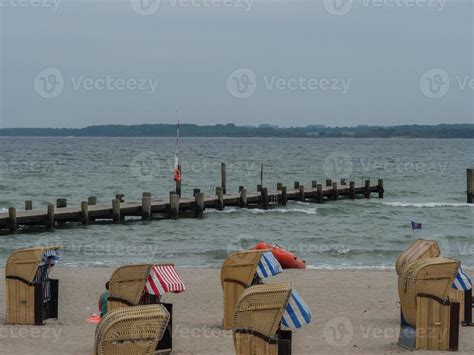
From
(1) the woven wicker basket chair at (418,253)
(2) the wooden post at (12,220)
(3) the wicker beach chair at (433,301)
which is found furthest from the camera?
(2) the wooden post at (12,220)

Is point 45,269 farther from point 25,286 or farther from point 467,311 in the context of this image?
point 467,311

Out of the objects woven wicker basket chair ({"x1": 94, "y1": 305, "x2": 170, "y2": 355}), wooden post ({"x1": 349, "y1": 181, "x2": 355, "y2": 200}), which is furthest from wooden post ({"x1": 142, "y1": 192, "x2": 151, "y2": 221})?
woven wicker basket chair ({"x1": 94, "y1": 305, "x2": 170, "y2": 355})

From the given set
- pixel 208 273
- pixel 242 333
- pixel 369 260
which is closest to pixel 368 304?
pixel 208 273

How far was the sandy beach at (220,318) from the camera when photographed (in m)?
12.6

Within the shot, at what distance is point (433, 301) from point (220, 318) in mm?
4029

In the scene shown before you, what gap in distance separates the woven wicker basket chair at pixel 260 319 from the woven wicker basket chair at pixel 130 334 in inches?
51.7

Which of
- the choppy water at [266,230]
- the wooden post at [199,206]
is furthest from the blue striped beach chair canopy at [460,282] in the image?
the wooden post at [199,206]

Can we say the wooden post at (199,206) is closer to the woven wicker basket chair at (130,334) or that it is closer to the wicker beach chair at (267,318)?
the wicker beach chair at (267,318)

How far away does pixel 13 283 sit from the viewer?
1383 cm

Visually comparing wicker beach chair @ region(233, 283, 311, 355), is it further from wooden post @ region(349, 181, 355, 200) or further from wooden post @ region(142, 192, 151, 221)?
wooden post @ region(349, 181, 355, 200)

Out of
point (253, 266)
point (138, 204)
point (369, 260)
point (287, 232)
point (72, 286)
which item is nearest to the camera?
point (253, 266)

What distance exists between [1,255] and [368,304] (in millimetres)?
14362

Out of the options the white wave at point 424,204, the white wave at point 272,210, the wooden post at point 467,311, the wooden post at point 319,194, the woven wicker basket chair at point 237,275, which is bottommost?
the white wave at point 424,204

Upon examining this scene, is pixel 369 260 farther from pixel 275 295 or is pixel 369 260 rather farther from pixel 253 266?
pixel 275 295
